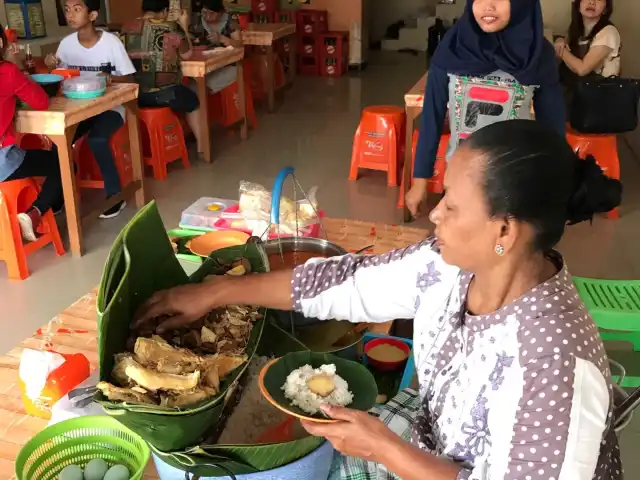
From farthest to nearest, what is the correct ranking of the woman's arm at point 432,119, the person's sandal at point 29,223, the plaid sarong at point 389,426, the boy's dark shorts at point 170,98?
the boy's dark shorts at point 170,98, the person's sandal at point 29,223, the woman's arm at point 432,119, the plaid sarong at point 389,426

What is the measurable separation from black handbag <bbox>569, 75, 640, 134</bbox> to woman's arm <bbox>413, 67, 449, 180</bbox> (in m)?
→ 1.57

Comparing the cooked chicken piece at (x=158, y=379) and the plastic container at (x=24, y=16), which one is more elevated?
the plastic container at (x=24, y=16)

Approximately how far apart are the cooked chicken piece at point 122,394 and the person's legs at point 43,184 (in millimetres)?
2234

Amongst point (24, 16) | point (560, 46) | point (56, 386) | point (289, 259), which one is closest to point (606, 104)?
point (560, 46)

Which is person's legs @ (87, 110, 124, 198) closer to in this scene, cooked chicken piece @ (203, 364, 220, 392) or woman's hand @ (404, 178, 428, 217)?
woman's hand @ (404, 178, 428, 217)

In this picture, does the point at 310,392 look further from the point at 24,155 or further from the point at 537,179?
the point at 24,155

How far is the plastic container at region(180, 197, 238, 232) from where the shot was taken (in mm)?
2193

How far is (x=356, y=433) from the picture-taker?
1.09 m

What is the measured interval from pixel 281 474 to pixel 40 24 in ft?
15.1

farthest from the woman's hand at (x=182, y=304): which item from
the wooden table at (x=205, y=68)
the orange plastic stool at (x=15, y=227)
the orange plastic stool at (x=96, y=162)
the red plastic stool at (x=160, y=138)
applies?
the wooden table at (x=205, y=68)

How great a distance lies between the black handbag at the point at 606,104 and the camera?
148 inches

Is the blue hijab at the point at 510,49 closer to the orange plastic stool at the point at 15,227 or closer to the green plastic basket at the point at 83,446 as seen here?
the green plastic basket at the point at 83,446

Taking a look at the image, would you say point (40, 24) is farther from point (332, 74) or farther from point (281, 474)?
point (281, 474)

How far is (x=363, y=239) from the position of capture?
91.5 inches
